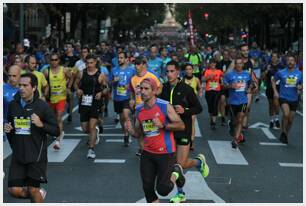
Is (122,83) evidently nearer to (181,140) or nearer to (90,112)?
(90,112)

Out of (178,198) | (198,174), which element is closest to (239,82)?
(198,174)

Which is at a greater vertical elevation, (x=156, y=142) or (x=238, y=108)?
(x=156, y=142)

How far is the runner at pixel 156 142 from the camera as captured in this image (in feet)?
21.9

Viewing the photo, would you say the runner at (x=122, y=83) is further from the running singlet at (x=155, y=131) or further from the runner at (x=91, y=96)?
the running singlet at (x=155, y=131)

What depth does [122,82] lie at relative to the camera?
1185 centimetres

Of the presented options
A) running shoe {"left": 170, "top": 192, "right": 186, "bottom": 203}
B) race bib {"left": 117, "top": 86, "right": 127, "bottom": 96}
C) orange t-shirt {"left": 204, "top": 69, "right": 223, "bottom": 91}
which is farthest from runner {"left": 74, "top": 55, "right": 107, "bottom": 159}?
orange t-shirt {"left": 204, "top": 69, "right": 223, "bottom": 91}

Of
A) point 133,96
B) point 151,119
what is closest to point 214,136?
point 133,96

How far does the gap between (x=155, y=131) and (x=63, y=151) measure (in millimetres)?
4707

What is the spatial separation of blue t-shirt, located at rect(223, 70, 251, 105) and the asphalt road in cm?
87

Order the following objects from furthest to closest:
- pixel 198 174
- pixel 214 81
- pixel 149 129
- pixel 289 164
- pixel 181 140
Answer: pixel 214 81 < pixel 289 164 < pixel 198 174 < pixel 181 140 < pixel 149 129

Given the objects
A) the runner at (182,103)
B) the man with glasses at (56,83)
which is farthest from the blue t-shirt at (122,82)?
the runner at (182,103)

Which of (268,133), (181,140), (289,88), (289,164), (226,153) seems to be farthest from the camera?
(268,133)

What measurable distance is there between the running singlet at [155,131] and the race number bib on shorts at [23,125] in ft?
3.73

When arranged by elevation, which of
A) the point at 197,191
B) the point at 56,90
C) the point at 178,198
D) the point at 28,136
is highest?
the point at 28,136
